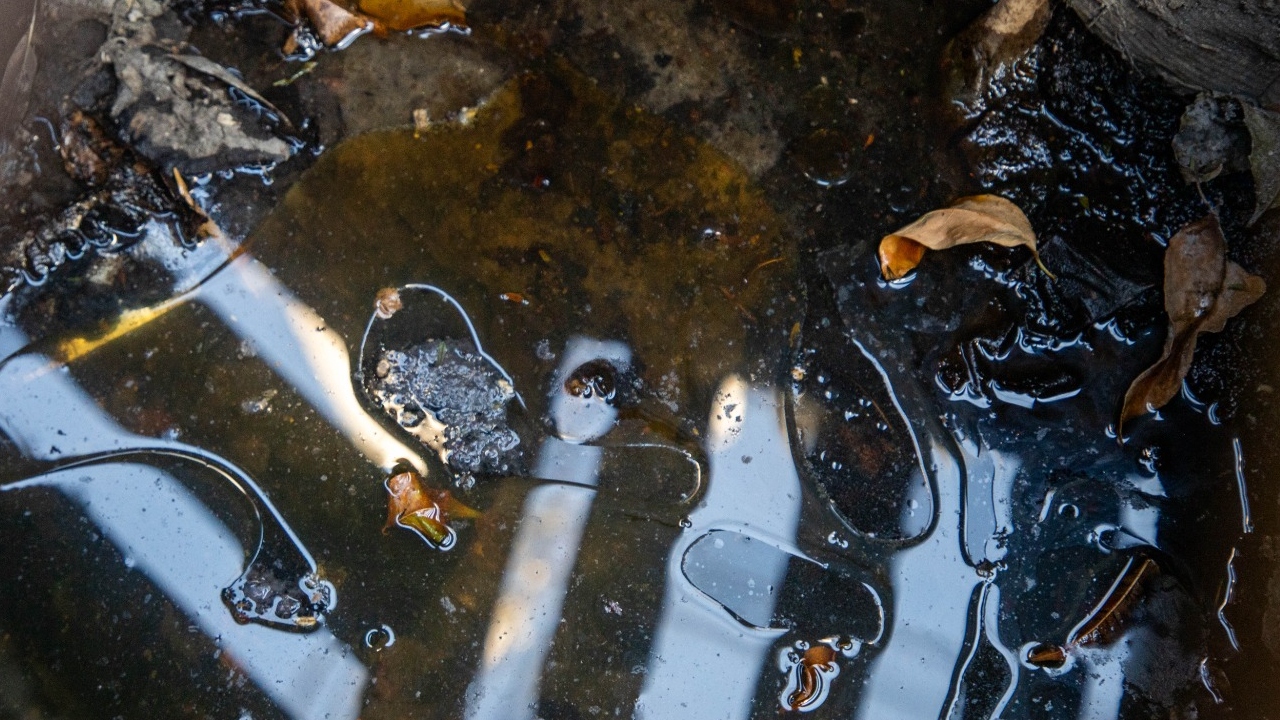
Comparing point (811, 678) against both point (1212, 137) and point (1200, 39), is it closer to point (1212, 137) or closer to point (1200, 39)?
point (1212, 137)

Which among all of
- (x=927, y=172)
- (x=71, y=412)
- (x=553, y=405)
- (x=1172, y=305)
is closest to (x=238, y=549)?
(x=71, y=412)

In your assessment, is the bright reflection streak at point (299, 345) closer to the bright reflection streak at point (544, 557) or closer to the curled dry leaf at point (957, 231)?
the bright reflection streak at point (544, 557)

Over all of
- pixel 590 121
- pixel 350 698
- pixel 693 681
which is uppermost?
pixel 590 121

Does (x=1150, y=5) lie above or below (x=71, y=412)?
above

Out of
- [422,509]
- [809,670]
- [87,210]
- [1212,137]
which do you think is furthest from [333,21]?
[1212,137]

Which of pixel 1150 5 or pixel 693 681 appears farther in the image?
pixel 693 681

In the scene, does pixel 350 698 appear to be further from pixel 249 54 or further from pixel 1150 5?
pixel 1150 5

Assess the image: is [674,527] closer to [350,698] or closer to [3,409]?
[350,698]
